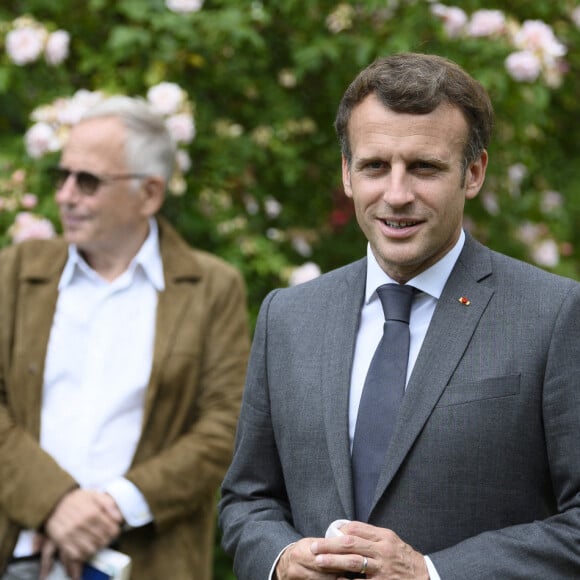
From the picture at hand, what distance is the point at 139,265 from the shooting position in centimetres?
408

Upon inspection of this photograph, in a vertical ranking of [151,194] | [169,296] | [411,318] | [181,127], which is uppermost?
[181,127]

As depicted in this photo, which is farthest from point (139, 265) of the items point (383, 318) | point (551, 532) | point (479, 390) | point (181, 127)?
point (551, 532)

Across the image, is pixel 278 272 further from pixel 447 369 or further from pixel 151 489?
pixel 447 369

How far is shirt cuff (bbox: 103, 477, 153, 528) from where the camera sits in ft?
12.3

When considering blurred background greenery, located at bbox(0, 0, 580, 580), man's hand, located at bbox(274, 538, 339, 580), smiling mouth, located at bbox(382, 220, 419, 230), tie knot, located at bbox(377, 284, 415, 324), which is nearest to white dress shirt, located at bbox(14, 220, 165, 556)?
blurred background greenery, located at bbox(0, 0, 580, 580)

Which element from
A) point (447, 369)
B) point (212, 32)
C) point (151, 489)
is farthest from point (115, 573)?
point (212, 32)

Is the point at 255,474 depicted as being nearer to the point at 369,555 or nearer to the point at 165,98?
the point at 369,555

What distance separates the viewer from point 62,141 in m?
4.69

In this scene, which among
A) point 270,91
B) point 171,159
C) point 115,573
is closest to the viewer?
point 115,573

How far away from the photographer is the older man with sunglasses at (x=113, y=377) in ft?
12.4

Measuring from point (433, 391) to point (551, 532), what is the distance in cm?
37

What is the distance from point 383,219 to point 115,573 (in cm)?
155

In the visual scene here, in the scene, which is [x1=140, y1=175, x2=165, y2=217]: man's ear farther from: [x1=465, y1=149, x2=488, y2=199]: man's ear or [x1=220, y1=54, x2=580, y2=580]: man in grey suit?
[x1=465, y1=149, x2=488, y2=199]: man's ear

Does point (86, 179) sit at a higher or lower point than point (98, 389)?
higher
